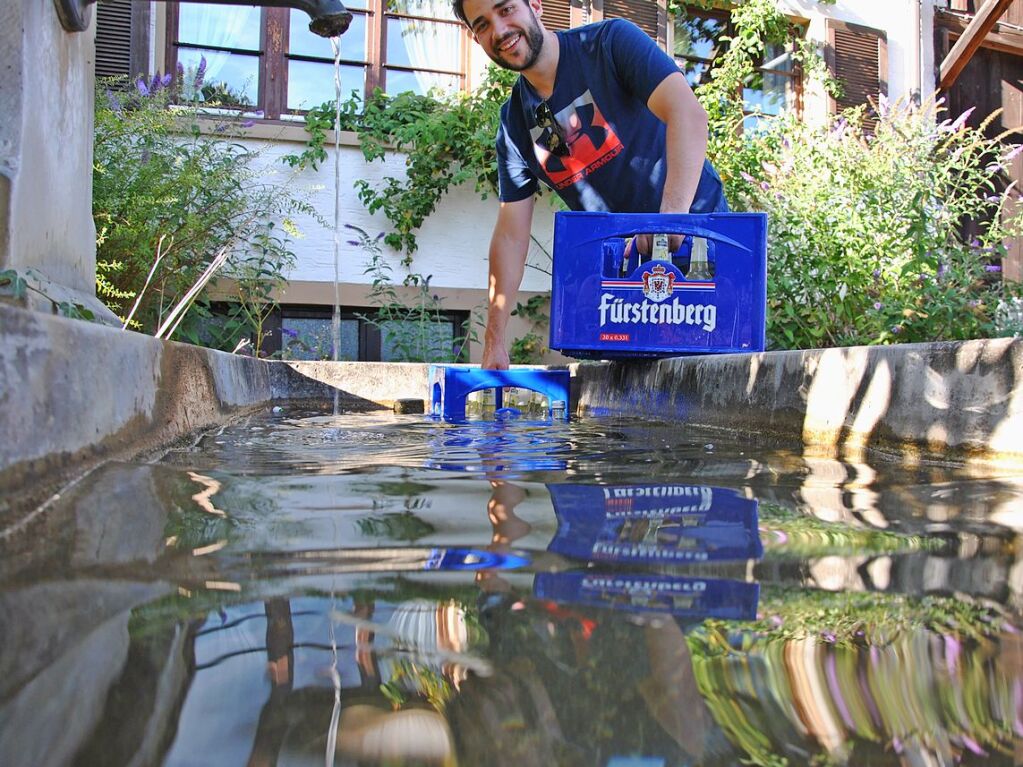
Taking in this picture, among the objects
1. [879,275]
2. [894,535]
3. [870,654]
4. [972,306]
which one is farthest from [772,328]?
[870,654]

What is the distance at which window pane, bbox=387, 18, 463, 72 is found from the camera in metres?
7.27

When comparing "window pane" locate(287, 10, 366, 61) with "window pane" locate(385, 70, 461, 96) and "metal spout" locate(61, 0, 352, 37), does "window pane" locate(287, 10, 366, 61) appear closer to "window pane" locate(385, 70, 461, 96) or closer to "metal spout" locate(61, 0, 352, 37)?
"window pane" locate(385, 70, 461, 96)

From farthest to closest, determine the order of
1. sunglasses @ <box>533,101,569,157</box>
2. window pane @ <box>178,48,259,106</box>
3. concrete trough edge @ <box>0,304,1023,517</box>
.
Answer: window pane @ <box>178,48,259,106</box>, sunglasses @ <box>533,101,569,157</box>, concrete trough edge @ <box>0,304,1023,517</box>

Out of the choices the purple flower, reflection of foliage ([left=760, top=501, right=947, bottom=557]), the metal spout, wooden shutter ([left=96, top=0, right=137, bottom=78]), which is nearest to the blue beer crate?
the metal spout

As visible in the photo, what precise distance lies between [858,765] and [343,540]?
59 centimetres

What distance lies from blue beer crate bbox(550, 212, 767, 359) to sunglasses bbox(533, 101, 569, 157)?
1.45 ft

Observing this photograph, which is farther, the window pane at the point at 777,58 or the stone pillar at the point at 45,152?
the window pane at the point at 777,58

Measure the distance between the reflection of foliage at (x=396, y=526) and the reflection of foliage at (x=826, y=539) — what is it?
1.23 ft

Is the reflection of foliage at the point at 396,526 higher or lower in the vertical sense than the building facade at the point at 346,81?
lower

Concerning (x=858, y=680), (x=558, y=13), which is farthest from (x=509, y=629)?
Result: (x=558, y=13)

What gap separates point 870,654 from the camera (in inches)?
21.7

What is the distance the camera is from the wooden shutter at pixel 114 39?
20.6ft

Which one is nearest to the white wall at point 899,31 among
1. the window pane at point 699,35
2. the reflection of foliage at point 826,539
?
the window pane at point 699,35

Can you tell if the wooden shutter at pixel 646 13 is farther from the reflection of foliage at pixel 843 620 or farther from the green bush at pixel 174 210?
the reflection of foliage at pixel 843 620
